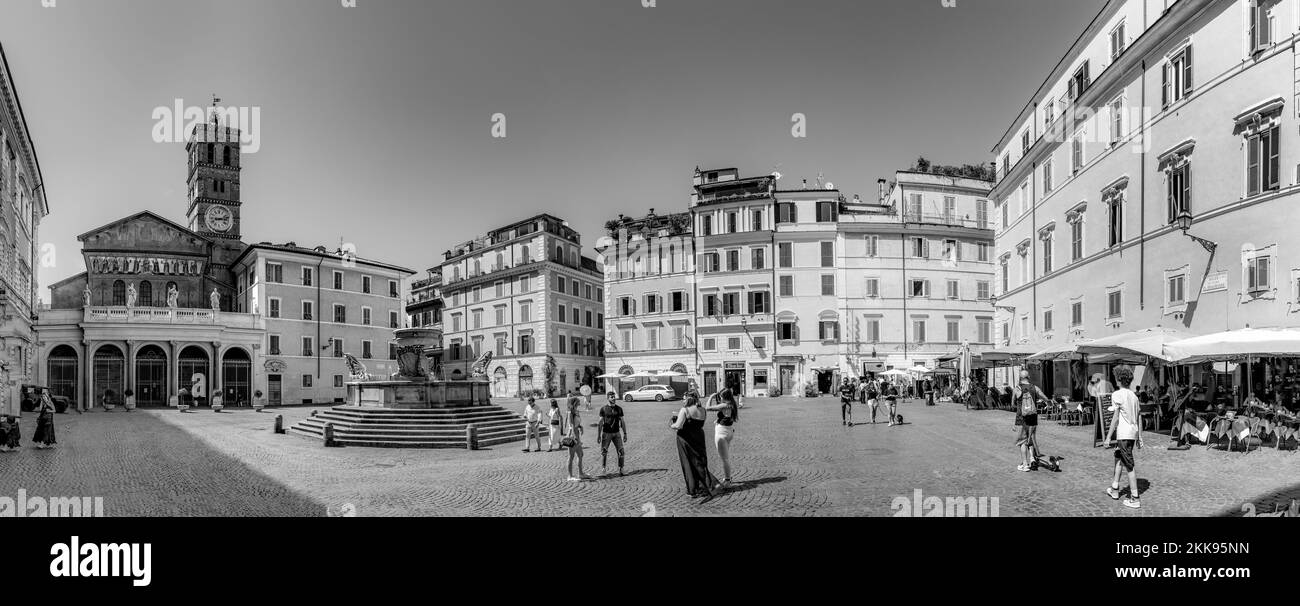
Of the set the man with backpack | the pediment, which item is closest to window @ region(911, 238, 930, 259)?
the man with backpack

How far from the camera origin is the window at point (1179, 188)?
19.6m

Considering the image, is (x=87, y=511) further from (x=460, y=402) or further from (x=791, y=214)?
(x=791, y=214)

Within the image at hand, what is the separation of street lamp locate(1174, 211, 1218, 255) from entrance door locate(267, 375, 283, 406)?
49.3m

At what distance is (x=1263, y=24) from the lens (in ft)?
55.9

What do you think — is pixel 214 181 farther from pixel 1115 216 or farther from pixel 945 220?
pixel 1115 216

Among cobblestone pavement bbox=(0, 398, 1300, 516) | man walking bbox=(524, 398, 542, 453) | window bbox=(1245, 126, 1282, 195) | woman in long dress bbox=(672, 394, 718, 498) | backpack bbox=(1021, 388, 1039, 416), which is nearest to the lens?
cobblestone pavement bbox=(0, 398, 1300, 516)

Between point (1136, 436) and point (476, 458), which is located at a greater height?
point (1136, 436)

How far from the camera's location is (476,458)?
1580 centimetres

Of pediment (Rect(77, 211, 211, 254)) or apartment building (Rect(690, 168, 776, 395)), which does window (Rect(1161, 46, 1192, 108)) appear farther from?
pediment (Rect(77, 211, 211, 254))

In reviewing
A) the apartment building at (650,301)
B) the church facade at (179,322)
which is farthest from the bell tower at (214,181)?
the apartment building at (650,301)

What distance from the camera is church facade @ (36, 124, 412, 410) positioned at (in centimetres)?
4122

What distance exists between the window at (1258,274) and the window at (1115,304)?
5.97m
